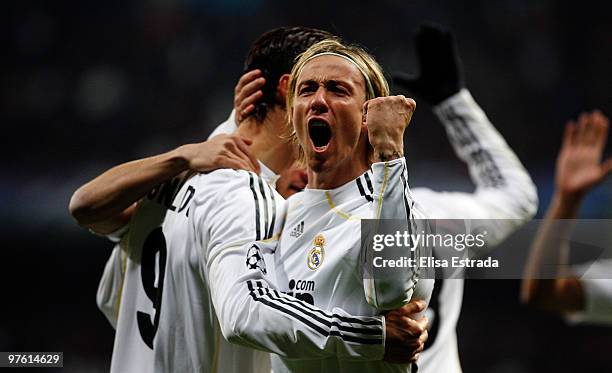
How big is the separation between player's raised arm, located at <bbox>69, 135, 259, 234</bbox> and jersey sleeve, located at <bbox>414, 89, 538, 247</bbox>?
4.28ft

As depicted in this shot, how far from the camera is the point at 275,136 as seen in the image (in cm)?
239

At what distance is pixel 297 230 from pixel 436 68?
1.87 metres

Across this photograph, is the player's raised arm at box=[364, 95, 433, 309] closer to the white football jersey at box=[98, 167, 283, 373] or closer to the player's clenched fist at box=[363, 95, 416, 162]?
the player's clenched fist at box=[363, 95, 416, 162]

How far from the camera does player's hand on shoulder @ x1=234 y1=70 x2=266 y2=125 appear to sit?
239 centimetres

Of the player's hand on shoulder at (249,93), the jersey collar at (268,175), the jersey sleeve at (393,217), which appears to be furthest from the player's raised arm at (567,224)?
the player's hand on shoulder at (249,93)

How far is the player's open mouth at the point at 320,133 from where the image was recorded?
1868mm

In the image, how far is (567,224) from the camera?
Result: 190 centimetres

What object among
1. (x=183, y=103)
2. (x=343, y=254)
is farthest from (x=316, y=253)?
(x=183, y=103)

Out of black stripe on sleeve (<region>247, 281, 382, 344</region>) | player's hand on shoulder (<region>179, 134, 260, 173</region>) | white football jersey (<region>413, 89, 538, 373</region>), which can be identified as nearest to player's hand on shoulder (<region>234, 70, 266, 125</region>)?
player's hand on shoulder (<region>179, 134, 260, 173</region>)

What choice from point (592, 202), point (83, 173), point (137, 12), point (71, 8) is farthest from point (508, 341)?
point (71, 8)

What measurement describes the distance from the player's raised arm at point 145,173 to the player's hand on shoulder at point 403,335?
2.12 ft

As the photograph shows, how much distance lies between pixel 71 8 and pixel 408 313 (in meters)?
4.06

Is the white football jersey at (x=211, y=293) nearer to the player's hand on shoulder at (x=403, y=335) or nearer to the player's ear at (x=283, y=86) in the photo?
the player's hand on shoulder at (x=403, y=335)

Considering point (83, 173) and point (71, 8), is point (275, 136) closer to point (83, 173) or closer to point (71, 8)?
point (83, 173)
